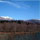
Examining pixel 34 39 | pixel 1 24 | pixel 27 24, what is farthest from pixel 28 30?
pixel 1 24

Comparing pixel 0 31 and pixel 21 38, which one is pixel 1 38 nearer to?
pixel 0 31

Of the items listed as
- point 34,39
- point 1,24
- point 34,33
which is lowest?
point 34,39

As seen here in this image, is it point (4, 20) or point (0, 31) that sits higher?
point (4, 20)

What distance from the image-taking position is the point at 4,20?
48.2 inches

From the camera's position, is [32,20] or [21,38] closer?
[32,20]

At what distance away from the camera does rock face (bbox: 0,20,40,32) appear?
124 centimetres

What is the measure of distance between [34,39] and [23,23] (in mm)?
377

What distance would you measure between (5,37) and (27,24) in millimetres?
464

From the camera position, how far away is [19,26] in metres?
1.27

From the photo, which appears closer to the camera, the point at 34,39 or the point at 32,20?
the point at 32,20

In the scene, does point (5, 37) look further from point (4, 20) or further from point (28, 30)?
point (28, 30)

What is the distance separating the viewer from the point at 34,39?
132 centimetres

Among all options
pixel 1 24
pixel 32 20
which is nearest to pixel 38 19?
pixel 32 20

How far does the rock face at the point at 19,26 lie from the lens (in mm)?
1240
